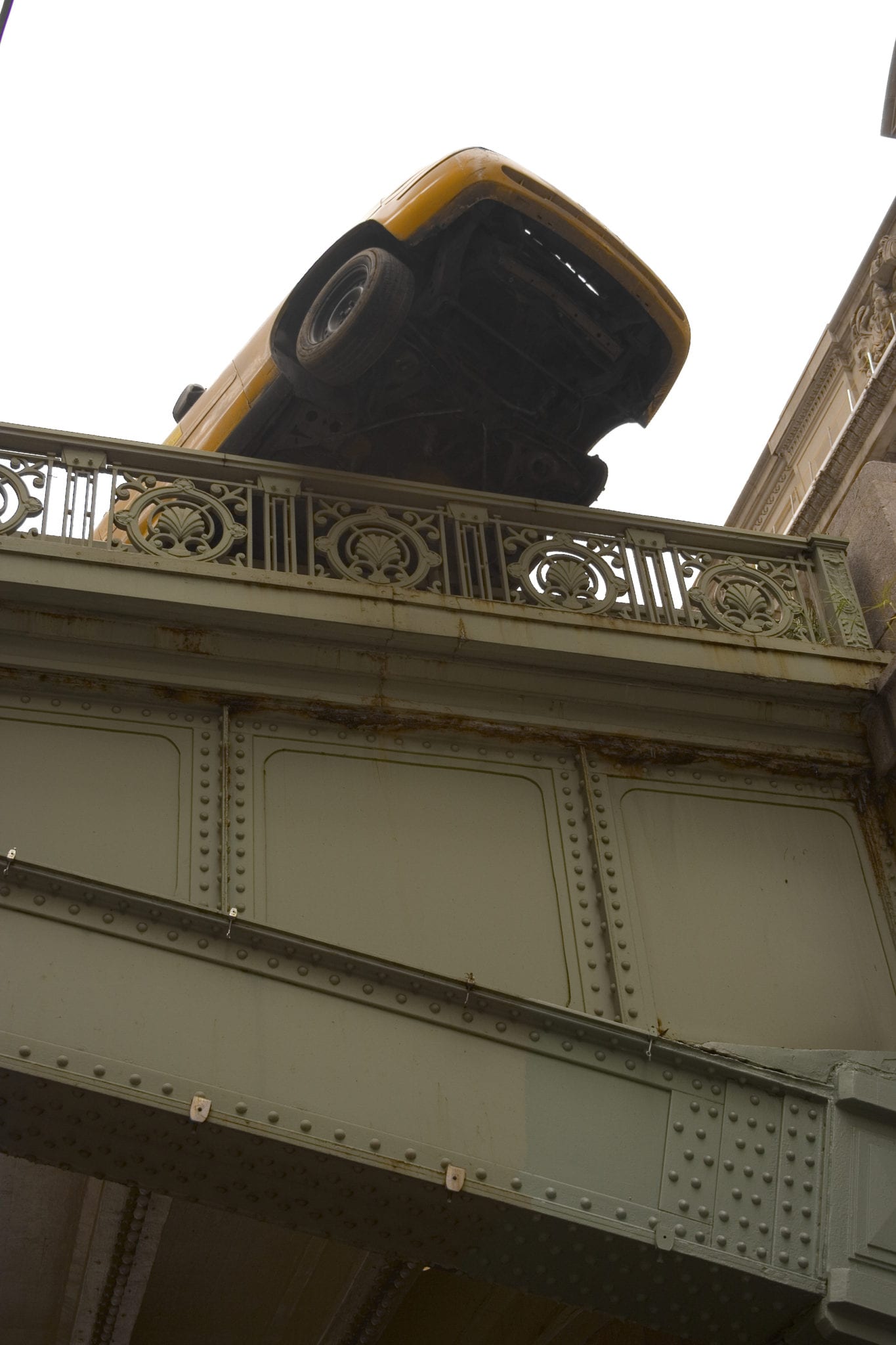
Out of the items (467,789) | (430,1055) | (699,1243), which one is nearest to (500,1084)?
(430,1055)

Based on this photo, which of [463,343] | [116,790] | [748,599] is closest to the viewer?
[116,790]

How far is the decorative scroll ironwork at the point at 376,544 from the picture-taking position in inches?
319

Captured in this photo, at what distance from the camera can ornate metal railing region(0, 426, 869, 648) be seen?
7941 mm

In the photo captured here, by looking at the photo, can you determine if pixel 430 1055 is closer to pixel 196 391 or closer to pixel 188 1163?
pixel 188 1163

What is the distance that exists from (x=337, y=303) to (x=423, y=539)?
6.67 feet

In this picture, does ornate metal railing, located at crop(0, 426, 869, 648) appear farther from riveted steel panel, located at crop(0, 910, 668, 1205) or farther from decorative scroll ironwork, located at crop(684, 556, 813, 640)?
riveted steel panel, located at crop(0, 910, 668, 1205)

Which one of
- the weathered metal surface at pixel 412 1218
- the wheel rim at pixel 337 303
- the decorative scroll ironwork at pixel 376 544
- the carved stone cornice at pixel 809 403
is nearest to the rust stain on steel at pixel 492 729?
the decorative scroll ironwork at pixel 376 544

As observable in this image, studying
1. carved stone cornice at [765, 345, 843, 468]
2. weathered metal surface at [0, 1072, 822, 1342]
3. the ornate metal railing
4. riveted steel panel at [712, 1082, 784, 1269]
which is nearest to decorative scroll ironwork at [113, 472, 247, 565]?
the ornate metal railing

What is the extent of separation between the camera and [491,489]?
414 inches

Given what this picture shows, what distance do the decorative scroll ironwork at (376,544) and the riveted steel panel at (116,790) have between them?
121cm

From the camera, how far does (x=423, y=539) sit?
8.51 meters

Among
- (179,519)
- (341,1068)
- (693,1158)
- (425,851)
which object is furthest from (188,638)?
(693,1158)

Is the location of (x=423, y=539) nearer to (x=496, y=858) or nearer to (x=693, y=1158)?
(x=496, y=858)

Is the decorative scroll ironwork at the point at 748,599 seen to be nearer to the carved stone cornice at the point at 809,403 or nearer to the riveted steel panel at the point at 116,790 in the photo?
the riveted steel panel at the point at 116,790
